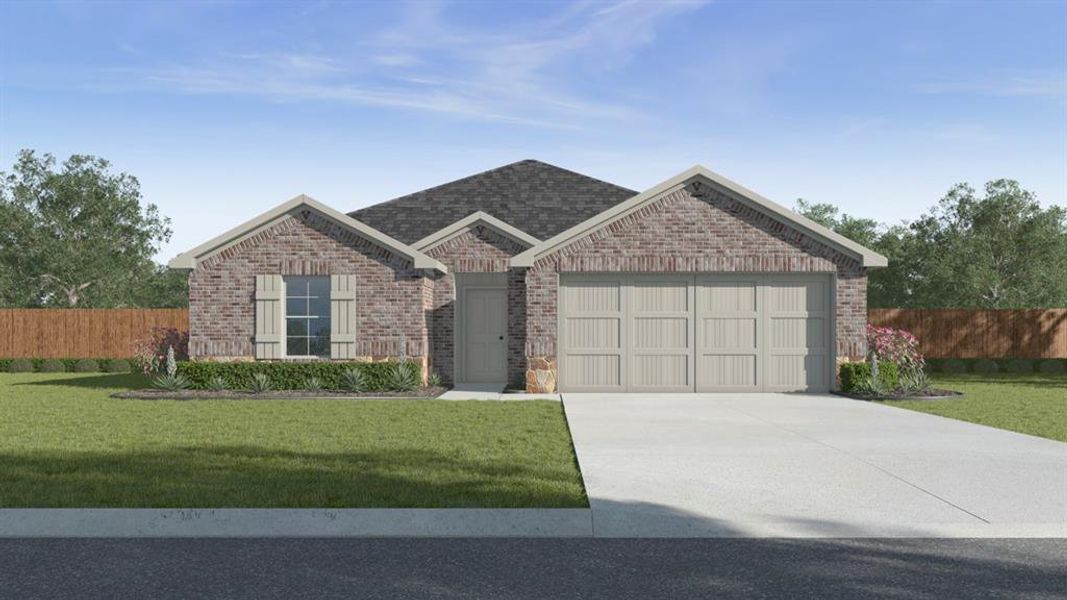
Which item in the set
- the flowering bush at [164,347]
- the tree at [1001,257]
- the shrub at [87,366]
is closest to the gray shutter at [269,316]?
the flowering bush at [164,347]

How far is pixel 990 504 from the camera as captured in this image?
7797 mm

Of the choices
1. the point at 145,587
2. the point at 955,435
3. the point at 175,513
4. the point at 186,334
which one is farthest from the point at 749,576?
the point at 186,334

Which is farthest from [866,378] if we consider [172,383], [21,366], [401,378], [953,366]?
[21,366]

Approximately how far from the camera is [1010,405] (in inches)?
707

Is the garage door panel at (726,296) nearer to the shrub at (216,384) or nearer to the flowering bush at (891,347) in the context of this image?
the flowering bush at (891,347)

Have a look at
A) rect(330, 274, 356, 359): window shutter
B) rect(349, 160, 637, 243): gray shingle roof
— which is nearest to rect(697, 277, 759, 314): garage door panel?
rect(349, 160, 637, 243): gray shingle roof

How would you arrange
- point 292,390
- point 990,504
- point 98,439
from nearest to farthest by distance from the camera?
point 990,504 → point 98,439 → point 292,390

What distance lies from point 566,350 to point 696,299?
298 cm

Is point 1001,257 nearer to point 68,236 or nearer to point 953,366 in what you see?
point 953,366

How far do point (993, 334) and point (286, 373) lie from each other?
24.2 meters

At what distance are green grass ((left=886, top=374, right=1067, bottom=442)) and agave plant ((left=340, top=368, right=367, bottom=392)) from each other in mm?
10449

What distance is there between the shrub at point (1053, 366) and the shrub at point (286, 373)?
22.8 m

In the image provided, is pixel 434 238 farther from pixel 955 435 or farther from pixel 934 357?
pixel 934 357

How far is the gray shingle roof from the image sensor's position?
2545 centimetres
